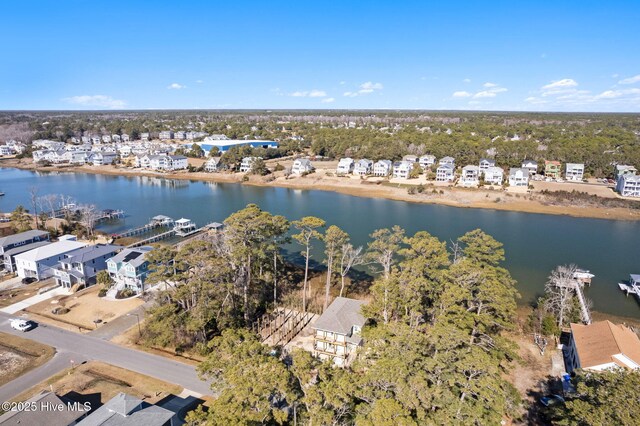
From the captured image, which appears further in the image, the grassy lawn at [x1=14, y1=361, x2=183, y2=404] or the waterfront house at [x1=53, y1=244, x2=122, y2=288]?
the waterfront house at [x1=53, y1=244, x2=122, y2=288]

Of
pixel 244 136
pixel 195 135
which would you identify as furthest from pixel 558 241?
pixel 195 135

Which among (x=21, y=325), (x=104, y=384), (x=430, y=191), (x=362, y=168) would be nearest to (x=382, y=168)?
(x=362, y=168)

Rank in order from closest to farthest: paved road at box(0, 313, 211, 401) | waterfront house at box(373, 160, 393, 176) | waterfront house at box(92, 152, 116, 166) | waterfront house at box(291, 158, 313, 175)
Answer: paved road at box(0, 313, 211, 401) → waterfront house at box(373, 160, 393, 176) → waterfront house at box(291, 158, 313, 175) → waterfront house at box(92, 152, 116, 166)

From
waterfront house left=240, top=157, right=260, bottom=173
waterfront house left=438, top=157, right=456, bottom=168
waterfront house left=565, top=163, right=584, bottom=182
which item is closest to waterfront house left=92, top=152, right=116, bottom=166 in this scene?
waterfront house left=240, top=157, right=260, bottom=173

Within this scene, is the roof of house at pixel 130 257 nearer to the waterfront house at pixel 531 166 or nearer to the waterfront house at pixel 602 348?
the waterfront house at pixel 602 348

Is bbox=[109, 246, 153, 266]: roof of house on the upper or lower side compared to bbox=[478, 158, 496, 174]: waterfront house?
lower

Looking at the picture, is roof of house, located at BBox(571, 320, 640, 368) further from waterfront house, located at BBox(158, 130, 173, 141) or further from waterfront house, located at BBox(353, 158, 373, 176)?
waterfront house, located at BBox(158, 130, 173, 141)
